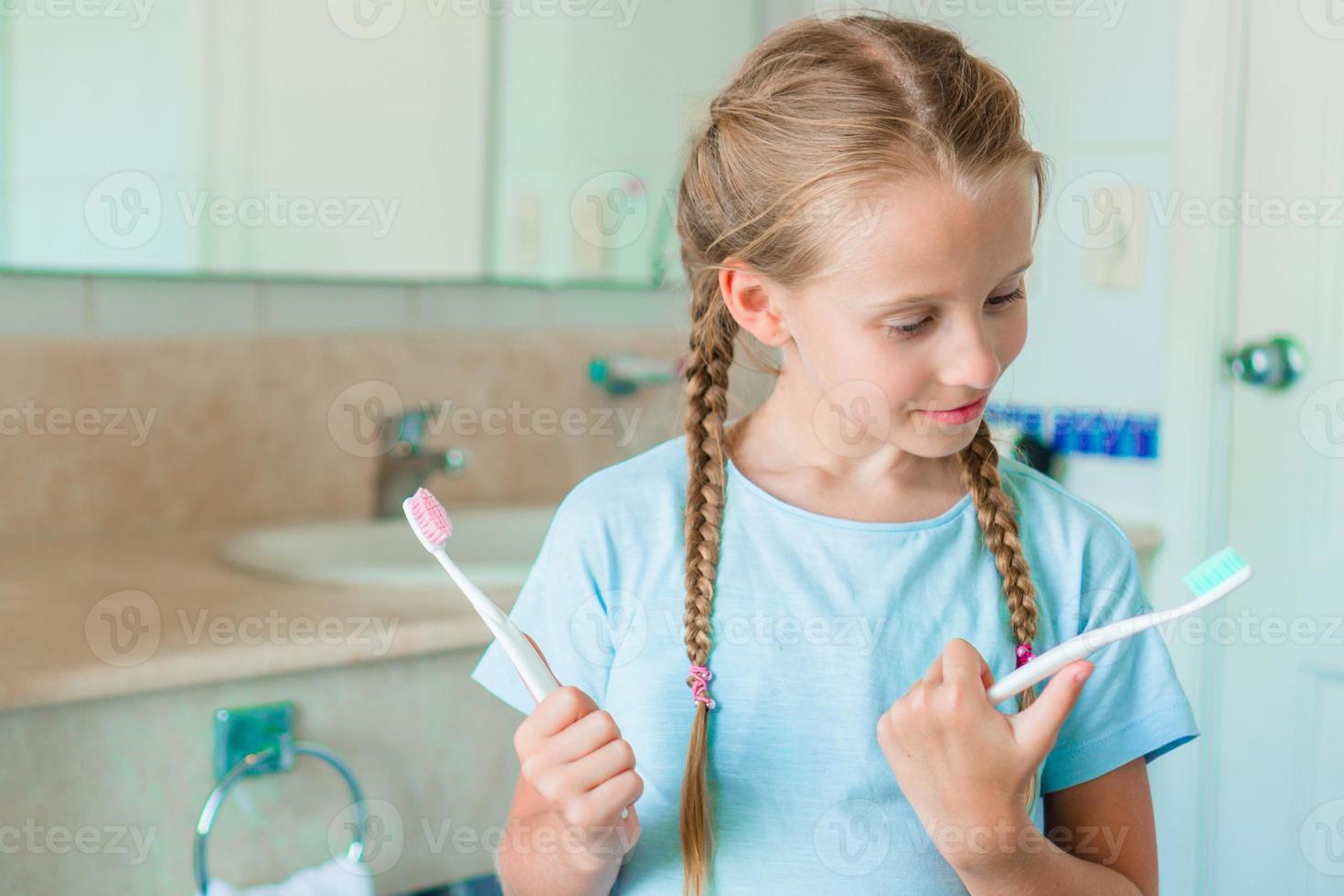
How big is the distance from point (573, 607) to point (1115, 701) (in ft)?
0.88

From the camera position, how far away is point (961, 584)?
70cm

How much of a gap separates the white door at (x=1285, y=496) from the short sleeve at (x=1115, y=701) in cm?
72

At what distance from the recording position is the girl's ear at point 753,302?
70cm

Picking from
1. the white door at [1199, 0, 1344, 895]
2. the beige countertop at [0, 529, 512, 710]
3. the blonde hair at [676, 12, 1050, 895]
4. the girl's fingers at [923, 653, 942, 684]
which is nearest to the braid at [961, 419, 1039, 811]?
the blonde hair at [676, 12, 1050, 895]

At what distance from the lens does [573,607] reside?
0.69 metres

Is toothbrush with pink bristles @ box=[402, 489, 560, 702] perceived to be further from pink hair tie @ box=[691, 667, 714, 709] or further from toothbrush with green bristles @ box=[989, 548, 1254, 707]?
toothbrush with green bristles @ box=[989, 548, 1254, 707]

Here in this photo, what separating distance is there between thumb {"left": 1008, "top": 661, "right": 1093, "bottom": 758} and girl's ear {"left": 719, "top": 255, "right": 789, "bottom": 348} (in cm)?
23

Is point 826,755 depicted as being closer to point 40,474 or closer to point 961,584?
point 961,584

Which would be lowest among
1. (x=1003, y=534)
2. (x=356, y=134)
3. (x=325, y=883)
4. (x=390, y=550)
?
(x=325, y=883)

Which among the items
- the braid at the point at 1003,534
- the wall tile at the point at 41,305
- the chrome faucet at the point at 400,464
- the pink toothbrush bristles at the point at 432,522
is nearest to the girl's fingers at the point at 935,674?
the braid at the point at 1003,534

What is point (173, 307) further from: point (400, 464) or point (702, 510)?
point (702, 510)

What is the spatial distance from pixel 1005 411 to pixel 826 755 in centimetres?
97

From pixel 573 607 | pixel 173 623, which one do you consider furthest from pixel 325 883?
pixel 573 607

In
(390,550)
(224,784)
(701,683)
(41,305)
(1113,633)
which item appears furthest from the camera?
(390,550)
